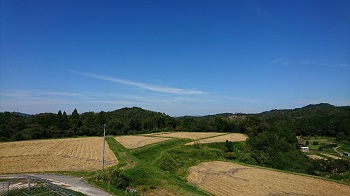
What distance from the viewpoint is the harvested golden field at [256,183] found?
90.3 ft

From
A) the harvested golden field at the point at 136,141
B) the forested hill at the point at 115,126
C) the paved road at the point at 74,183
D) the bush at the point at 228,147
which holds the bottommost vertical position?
the paved road at the point at 74,183

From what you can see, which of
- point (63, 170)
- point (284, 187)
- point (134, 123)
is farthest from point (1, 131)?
point (284, 187)

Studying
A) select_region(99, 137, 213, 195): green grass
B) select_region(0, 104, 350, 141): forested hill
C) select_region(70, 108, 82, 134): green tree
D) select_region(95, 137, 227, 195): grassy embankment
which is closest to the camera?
select_region(95, 137, 227, 195): grassy embankment

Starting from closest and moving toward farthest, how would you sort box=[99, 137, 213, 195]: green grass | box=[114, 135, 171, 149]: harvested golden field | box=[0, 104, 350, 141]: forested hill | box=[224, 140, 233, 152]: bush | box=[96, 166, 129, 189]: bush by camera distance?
box=[96, 166, 129, 189]: bush < box=[99, 137, 213, 195]: green grass < box=[114, 135, 171, 149]: harvested golden field < box=[224, 140, 233, 152]: bush < box=[0, 104, 350, 141]: forested hill

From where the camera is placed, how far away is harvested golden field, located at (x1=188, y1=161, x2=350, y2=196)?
2752 cm

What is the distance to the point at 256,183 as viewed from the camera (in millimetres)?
30969

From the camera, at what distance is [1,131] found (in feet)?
234

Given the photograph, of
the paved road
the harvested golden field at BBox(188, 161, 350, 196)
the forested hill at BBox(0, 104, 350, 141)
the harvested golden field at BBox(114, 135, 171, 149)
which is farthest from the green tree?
the paved road

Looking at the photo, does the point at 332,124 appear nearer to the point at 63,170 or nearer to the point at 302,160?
the point at 302,160

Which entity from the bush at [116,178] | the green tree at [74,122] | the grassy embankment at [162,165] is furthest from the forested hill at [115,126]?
the bush at [116,178]

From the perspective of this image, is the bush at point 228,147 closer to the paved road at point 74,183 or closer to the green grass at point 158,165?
the green grass at point 158,165

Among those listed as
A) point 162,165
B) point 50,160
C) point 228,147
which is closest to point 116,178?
point 162,165

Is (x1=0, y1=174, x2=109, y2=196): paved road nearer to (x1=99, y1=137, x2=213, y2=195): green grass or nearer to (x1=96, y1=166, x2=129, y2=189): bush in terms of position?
(x1=99, y1=137, x2=213, y2=195): green grass

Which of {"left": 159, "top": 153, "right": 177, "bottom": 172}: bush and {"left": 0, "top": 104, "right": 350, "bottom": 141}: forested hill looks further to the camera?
{"left": 0, "top": 104, "right": 350, "bottom": 141}: forested hill
